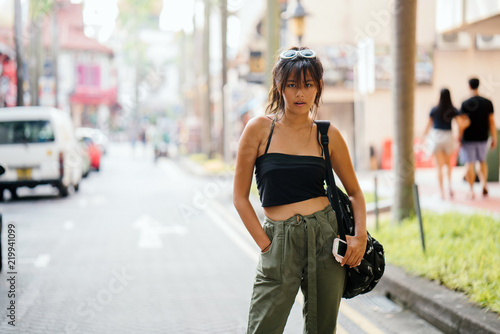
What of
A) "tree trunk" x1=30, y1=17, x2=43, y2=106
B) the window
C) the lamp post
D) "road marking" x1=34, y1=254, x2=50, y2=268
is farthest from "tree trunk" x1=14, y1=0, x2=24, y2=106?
"road marking" x1=34, y1=254, x2=50, y2=268

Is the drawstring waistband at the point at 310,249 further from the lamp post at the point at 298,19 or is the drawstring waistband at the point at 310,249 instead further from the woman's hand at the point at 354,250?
the lamp post at the point at 298,19

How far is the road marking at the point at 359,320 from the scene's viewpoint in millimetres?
5379

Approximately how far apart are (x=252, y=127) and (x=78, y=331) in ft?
9.93

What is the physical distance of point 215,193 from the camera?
1711cm

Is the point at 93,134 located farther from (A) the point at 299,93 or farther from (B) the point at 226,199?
(A) the point at 299,93

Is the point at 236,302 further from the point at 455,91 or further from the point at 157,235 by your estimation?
the point at 455,91

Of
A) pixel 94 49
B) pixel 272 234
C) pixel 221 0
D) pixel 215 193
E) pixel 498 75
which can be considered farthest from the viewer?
pixel 94 49

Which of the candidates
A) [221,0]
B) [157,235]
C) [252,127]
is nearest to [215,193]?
[157,235]

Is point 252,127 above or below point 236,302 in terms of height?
above

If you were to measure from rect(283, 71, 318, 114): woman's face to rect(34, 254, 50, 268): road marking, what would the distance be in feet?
19.1

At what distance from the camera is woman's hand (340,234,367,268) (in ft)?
10.4

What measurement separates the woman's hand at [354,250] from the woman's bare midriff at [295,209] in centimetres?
21

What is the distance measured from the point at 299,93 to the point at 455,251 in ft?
14.3

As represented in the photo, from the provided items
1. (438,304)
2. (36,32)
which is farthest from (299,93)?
(36,32)
